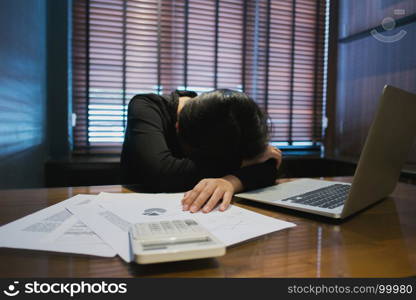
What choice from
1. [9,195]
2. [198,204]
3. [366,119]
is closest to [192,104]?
[198,204]

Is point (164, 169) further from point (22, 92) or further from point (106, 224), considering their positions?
point (22, 92)

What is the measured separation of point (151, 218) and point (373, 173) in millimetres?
420

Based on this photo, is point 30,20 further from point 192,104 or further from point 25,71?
point 192,104

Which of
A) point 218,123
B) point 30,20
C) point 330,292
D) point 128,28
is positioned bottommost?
point 330,292

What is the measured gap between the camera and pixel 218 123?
0.89m

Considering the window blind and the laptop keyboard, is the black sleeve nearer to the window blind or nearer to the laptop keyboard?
the laptop keyboard

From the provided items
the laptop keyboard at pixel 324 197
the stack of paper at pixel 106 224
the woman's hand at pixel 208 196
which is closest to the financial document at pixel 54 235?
the stack of paper at pixel 106 224

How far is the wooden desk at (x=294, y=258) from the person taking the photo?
14.4 inches

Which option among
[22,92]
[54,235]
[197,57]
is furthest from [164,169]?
[197,57]

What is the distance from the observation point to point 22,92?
4.23 ft

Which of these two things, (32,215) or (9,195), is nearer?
(32,215)

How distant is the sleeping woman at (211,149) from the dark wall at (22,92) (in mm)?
417

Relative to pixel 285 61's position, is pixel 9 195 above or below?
below

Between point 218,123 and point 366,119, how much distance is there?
5.68 ft
